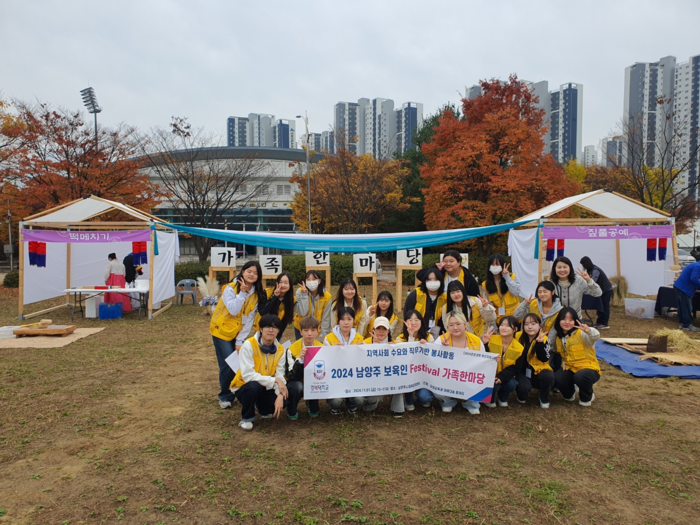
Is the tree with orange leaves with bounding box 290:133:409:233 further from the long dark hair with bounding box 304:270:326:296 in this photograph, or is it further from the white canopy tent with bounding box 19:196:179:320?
the long dark hair with bounding box 304:270:326:296

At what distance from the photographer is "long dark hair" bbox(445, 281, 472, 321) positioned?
14.4ft

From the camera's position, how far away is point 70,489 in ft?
9.53

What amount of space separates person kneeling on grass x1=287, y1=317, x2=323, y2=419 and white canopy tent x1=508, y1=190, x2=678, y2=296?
6.20 m

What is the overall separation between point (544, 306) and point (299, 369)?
2.52 metres

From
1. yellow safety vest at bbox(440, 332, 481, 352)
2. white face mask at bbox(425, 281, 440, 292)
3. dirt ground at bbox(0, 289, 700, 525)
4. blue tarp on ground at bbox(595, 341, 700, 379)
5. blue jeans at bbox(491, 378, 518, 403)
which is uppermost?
white face mask at bbox(425, 281, 440, 292)

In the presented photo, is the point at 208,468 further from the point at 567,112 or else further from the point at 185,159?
the point at 567,112

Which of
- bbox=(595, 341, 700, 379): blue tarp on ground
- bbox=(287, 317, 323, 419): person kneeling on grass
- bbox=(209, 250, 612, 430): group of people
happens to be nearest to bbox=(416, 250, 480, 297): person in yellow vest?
bbox=(209, 250, 612, 430): group of people

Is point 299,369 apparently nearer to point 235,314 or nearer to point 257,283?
point 235,314

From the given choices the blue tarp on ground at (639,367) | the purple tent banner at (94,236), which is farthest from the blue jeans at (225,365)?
the purple tent banner at (94,236)

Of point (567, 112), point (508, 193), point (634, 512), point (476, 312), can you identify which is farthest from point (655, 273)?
point (567, 112)

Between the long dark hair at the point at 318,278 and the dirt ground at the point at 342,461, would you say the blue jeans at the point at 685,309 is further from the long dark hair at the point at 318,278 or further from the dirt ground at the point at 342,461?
the long dark hair at the point at 318,278

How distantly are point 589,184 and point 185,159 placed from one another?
18138 millimetres

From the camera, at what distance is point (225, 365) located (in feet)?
14.2

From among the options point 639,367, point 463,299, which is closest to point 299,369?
point 463,299
